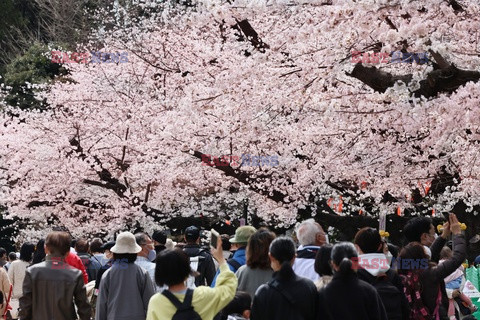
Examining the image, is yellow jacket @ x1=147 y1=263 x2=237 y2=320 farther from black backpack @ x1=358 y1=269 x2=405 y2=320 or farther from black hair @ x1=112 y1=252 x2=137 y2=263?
black hair @ x1=112 y1=252 x2=137 y2=263

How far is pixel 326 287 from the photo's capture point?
16.4 feet

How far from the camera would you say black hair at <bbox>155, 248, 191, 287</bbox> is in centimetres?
503

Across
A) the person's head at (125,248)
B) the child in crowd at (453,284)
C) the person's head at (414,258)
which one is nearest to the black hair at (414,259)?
the person's head at (414,258)

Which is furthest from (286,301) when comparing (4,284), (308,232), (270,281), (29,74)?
(29,74)

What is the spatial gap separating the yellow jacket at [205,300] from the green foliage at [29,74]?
24013mm

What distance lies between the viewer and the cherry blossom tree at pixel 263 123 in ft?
26.1

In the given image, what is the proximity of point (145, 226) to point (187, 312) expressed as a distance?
15081mm

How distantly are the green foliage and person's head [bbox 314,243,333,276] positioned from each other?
78.5ft

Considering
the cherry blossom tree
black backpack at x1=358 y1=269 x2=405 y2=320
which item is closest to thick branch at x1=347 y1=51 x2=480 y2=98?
the cherry blossom tree

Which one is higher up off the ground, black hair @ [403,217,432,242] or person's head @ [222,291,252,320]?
black hair @ [403,217,432,242]

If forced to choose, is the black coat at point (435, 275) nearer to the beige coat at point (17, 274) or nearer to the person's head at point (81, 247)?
the person's head at point (81, 247)

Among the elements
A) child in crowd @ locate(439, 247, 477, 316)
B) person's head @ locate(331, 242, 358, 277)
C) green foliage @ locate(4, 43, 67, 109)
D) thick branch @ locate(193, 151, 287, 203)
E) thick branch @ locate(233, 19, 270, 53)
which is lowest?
child in crowd @ locate(439, 247, 477, 316)

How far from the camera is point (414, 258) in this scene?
21.0 ft

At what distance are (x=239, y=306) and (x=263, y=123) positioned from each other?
19.7 feet
